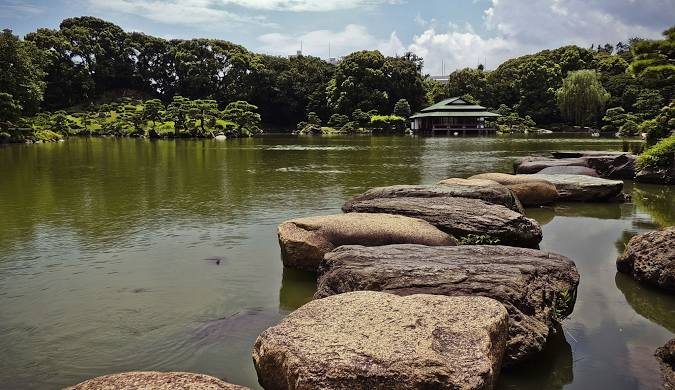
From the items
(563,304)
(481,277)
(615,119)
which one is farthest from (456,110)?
(481,277)

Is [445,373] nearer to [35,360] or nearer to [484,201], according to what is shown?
[35,360]

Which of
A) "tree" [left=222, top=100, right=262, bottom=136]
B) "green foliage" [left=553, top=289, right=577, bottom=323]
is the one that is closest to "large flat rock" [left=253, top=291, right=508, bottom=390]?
"green foliage" [left=553, top=289, right=577, bottom=323]

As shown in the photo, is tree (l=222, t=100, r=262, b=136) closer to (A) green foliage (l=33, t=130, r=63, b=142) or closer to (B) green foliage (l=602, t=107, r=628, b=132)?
(A) green foliage (l=33, t=130, r=63, b=142)

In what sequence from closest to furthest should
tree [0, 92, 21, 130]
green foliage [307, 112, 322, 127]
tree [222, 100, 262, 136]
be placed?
tree [0, 92, 21, 130] → tree [222, 100, 262, 136] → green foliage [307, 112, 322, 127]

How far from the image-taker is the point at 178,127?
6406cm

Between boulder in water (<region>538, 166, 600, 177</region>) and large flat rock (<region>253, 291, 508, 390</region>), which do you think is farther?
boulder in water (<region>538, 166, 600, 177</region>)

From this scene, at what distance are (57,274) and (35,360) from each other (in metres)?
3.19

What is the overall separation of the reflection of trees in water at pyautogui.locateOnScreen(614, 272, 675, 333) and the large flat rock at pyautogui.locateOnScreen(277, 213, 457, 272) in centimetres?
240

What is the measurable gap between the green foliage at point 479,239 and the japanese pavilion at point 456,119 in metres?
66.1

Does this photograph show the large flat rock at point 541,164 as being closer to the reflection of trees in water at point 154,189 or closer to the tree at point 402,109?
the reflection of trees in water at point 154,189

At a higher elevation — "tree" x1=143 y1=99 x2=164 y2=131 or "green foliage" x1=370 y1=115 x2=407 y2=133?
"tree" x1=143 y1=99 x2=164 y2=131

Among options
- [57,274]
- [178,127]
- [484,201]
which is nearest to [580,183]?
[484,201]

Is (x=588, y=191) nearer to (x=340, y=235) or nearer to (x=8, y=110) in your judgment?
(x=340, y=235)

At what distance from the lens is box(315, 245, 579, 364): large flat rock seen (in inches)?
216
